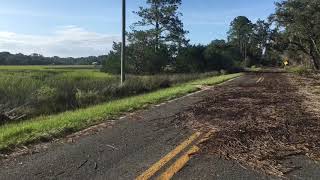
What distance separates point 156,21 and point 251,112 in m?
53.1

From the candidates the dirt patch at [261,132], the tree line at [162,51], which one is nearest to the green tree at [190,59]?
the tree line at [162,51]

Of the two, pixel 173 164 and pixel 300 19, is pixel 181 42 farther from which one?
pixel 173 164

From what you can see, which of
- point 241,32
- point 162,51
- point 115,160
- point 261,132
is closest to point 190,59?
point 162,51

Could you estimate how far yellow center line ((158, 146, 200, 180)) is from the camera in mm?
6199

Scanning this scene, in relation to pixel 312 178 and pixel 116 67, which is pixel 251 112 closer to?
pixel 312 178

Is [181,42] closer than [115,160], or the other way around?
[115,160]

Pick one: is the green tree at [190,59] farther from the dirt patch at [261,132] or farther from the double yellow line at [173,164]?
the double yellow line at [173,164]

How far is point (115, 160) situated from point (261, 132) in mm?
3901

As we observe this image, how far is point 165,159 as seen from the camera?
718 cm

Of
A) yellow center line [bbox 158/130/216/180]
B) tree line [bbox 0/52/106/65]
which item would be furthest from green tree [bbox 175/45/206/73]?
yellow center line [bbox 158/130/216/180]

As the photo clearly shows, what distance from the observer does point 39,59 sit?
102 metres

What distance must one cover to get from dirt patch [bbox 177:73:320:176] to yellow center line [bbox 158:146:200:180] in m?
0.24

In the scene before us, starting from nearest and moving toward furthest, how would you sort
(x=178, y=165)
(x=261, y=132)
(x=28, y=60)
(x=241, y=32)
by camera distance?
(x=178, y=165)
(x=261, y=132)
(x=28, y=60)
(x=241, y=32)

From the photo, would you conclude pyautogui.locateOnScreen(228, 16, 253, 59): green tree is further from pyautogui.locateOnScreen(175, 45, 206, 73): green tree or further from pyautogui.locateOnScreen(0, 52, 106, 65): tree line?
pyautogui.locateOnScreen(175, 45, 206, 73): green tree
